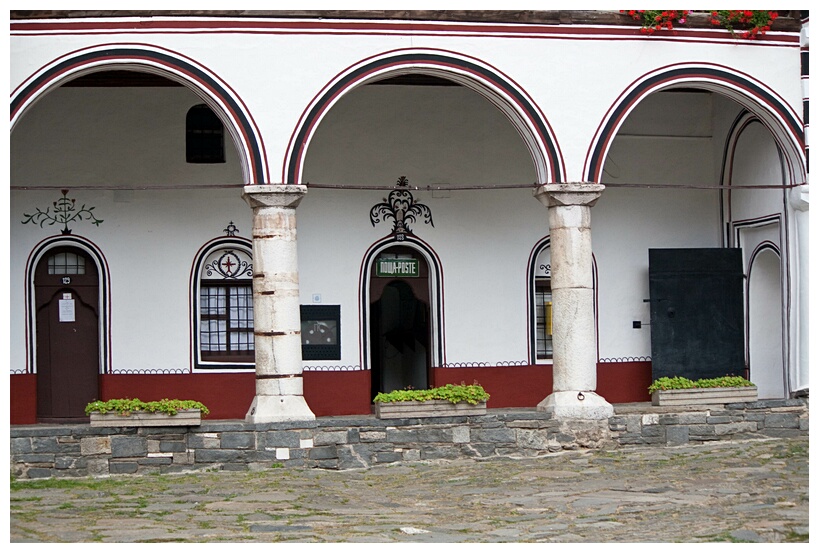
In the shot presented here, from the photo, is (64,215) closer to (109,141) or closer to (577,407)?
(109,141)

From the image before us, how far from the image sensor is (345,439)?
43.1 feet

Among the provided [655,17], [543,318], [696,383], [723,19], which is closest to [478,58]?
[655,17]

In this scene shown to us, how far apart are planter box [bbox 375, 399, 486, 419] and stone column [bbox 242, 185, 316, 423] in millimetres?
801

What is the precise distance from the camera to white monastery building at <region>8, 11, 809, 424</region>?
44.9ft

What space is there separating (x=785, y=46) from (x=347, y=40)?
4.78 m

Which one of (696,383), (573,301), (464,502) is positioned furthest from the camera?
(696,383)

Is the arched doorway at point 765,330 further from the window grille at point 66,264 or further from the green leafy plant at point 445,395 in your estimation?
the window grille at point 66,264

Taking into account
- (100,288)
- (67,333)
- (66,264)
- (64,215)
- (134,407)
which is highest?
(64,215)

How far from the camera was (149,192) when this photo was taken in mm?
15383

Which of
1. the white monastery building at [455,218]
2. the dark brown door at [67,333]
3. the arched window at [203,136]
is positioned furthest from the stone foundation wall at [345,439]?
the arched window at [203,136]

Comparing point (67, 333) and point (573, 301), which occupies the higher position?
point (573, 301)

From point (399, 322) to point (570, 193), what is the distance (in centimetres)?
545

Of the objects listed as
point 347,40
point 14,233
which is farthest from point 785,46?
point 14,233

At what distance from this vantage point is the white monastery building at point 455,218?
13680mm
